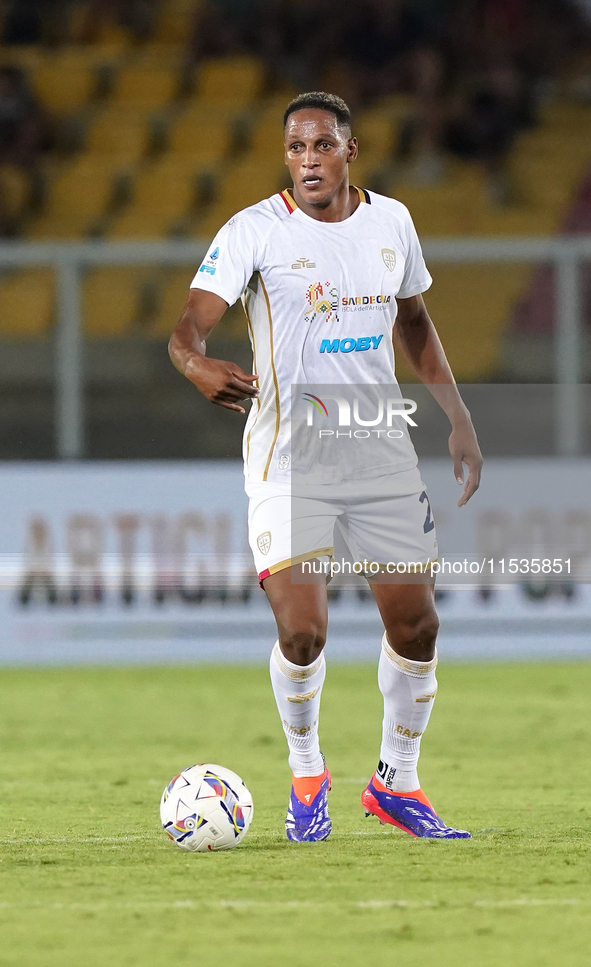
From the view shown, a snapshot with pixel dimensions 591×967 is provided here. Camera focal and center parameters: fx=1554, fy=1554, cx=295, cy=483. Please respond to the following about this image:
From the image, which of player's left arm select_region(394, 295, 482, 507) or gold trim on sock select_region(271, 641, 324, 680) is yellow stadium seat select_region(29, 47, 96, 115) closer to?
player's left arm select_region(394, 295, 482, 507)

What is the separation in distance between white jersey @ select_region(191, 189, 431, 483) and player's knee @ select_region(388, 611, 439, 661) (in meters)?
0.50

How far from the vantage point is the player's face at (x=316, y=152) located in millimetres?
4910

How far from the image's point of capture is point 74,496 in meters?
10.2

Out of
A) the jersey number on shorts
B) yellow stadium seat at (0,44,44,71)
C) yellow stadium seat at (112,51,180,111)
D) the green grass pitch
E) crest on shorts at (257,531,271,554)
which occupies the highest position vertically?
yellow stadium seat at (0,44,44,71)

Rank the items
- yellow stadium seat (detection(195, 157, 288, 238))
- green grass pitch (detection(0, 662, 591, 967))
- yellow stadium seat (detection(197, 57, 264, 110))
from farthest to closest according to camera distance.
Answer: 1. yellow stadium seat (detection(197, 57, 264, 110))
2. yellow stadium seat (detection(195, 157, 288, 238))
3. green grass pitch (detection(0, 662, 591, 967))

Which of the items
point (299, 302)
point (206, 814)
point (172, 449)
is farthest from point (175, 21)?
point (206, 814)

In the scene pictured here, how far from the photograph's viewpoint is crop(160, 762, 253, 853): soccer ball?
181 inches

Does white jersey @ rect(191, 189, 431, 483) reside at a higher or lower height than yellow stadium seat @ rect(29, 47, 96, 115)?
lower

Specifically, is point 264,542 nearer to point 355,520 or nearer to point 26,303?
point 355,520

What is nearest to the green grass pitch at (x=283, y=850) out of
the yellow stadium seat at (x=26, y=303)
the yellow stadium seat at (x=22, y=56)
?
the yellow stadium seat at (x=26, y=303)

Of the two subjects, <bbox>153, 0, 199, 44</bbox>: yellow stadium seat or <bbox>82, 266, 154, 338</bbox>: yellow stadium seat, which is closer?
<bbox>82, 266, 154, 338</bbox>: yellow stadium seat

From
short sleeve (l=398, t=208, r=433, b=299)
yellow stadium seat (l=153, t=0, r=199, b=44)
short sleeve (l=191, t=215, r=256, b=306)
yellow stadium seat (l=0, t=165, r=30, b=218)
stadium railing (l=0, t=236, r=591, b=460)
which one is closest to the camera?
short sleeve (l=191, t=215, r=256, b=306)

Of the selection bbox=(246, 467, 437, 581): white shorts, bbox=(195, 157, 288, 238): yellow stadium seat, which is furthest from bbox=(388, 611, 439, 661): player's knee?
bbox=(195, 157, 288, 238): yellow stadium seat

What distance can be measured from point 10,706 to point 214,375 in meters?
4.77
